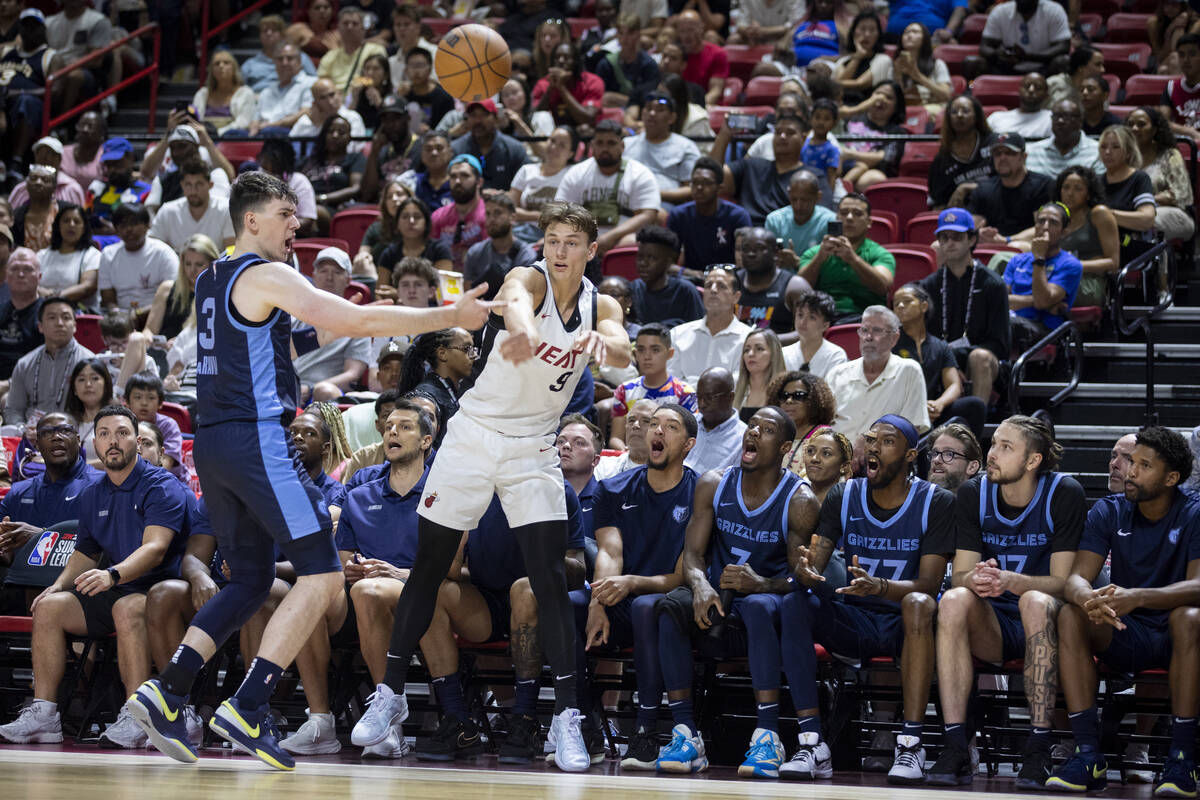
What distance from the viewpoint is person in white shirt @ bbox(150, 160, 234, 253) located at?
10820 mm

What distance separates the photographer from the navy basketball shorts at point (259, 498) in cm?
460

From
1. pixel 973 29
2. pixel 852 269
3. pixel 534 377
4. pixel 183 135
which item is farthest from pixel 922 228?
pixel 183 135

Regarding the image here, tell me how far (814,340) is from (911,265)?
147 centimetres

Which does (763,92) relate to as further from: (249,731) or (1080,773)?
(249,731)

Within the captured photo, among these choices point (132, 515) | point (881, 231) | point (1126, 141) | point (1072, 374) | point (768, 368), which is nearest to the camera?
point (132, 515)

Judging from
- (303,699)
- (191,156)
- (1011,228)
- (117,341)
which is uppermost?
(191,156)

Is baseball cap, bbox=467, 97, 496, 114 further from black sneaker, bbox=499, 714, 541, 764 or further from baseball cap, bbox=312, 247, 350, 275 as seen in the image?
black sneaker, bbox=499, 714, 541, 764

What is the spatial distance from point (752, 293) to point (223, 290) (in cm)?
499

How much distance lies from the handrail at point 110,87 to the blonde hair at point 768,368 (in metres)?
7.82

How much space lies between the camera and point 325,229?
38.4 feet

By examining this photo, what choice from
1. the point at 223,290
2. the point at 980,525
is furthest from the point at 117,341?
the point at 980,525

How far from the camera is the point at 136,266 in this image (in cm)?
1053

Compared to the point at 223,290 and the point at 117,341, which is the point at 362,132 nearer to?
the point at 117,341

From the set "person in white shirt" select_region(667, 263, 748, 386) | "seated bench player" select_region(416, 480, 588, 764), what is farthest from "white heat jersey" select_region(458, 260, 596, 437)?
"person in white shirt" select_region(667, 263, 748, 386)
